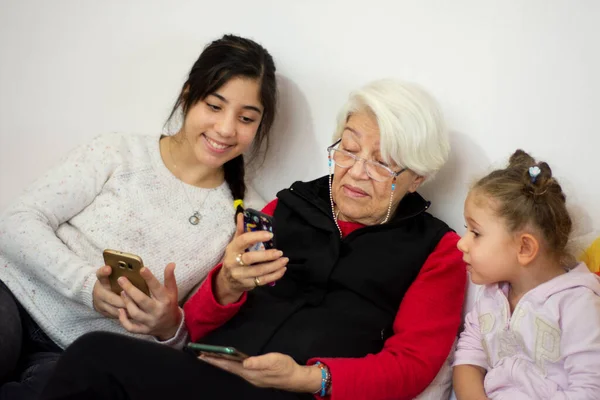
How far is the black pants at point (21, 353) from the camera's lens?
1.43 m

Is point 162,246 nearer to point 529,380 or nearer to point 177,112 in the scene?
point 177,112


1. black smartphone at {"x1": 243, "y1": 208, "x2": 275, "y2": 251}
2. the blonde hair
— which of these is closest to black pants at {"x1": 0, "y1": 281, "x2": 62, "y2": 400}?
black smartphone at {"x1": 243, "y1": 208, "x2": 275, "y2": 251}

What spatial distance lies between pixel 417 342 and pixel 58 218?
103 centimetres

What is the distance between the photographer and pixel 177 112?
2047 millimetres

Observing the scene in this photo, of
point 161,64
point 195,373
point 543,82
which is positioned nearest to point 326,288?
point 195,373

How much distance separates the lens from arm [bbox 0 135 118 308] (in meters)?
1.54

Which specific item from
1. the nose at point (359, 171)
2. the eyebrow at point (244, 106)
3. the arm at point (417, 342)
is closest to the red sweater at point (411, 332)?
the arm at point (417, 342)

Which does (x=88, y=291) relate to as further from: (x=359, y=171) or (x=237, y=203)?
(x=359, y=171)

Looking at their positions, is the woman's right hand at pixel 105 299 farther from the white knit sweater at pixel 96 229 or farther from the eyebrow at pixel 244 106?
the eyebrow at pixel 244 106

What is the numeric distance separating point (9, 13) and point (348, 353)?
192 centimetres

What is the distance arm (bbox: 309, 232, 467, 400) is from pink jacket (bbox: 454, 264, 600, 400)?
9cm

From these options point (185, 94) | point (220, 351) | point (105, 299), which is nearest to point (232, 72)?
point (185, 94)

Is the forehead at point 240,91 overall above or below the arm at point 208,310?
above

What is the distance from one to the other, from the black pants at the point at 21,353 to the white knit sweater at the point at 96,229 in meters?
0.03
